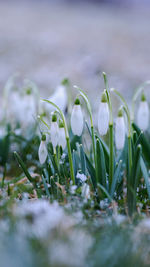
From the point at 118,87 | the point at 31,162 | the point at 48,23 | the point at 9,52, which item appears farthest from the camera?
the point at 48,23

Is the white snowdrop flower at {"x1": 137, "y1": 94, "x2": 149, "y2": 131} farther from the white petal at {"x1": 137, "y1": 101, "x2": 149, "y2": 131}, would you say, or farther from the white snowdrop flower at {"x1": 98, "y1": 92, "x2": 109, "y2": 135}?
the white snowdrop flower at {"x1": 98, "y1": 92, "x2": 109, "y2": 135}

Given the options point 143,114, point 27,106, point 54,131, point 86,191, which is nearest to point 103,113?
point 54,131

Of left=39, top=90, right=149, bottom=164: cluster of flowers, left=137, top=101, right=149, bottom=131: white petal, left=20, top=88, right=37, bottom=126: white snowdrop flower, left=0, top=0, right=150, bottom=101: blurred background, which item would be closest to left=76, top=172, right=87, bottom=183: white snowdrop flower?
left=39, top=90, right=149, bottom=164: cluster of flowers

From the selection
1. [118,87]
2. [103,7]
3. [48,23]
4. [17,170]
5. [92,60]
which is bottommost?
[17,170]

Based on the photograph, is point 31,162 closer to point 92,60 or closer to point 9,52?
point 92,60

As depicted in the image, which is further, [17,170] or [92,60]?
[92,60]

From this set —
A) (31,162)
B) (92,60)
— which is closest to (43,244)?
(31,162)

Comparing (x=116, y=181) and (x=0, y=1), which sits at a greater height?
(x=0, y=1)

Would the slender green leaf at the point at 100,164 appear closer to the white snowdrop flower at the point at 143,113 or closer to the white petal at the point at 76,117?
the white petal at the point at 76,117
